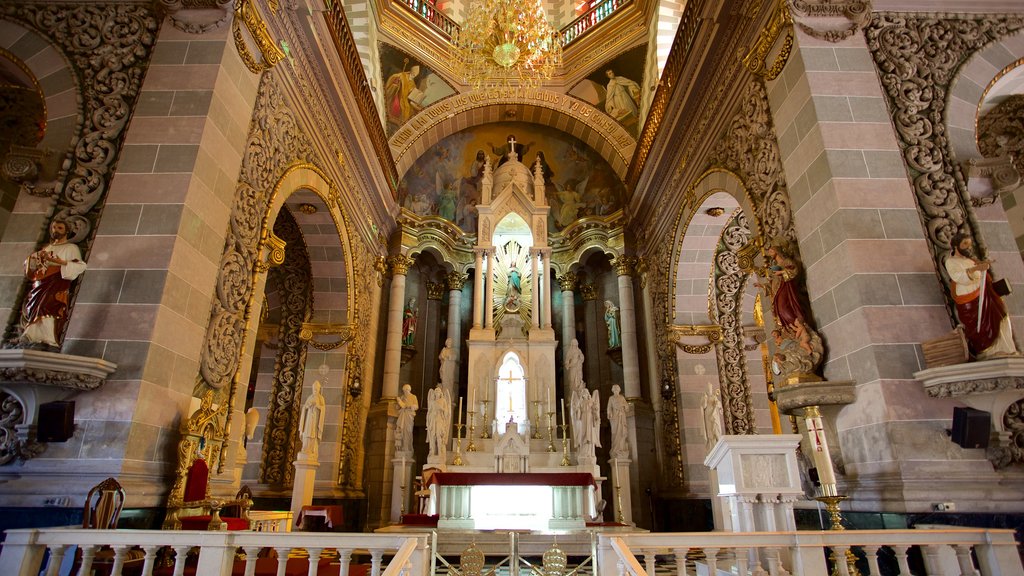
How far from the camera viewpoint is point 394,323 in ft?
48.0

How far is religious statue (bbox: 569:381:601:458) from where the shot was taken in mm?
12672

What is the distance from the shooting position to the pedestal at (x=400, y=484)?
12.3m

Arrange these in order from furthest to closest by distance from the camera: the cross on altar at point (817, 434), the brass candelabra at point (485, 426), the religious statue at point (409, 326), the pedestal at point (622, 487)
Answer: the religious statue at point (409, 326) → the brass candelabra at point (485, 426) → the pedestal at point (622, 487) → the cross on altar at point (817, 434)

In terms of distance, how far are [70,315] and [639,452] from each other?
1124 cm

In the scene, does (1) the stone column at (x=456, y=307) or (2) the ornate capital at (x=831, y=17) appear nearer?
(2) the ornate capital at (x=831, y=17)

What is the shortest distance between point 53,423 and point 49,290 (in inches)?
49.1

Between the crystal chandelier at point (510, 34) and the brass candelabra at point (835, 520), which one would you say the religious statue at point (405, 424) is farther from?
the brass candelabra at point (835, 520)

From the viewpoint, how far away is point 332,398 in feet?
38.7

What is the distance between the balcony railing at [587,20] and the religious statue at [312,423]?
12908 mm

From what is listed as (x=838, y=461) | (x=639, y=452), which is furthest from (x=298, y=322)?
(x=838, y=461)

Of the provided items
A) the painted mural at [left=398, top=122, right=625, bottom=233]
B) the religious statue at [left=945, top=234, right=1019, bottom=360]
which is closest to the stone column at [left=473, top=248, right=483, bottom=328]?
the painted mural at [left=398, top=122, right=625, bottom=233]

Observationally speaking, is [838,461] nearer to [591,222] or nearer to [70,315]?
[70,315]

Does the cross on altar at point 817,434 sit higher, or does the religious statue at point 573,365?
the religious statue at point 573,365

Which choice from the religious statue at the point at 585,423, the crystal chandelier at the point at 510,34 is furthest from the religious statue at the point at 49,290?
the religious statue at the point at 585,423
